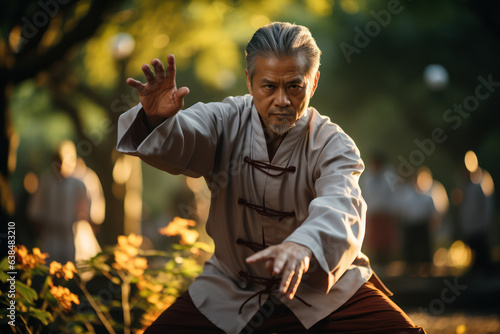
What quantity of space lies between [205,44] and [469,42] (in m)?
6.91

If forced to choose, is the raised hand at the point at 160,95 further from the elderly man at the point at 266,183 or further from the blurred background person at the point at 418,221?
the blurred background person at the point at 418,221

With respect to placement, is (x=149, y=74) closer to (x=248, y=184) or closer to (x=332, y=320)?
(x=248, y=184)

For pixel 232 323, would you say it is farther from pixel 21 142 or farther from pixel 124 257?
pixel 21 142

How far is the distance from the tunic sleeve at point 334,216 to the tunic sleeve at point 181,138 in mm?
591

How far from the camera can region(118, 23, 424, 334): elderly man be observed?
3084 millimetres

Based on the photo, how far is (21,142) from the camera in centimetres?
2520

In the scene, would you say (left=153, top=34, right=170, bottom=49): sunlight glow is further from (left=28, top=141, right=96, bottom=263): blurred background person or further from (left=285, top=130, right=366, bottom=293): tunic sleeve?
(left=285, top=130, right=366, bottom=293): tunic sleeve

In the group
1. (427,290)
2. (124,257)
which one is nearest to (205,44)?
(427,290)
